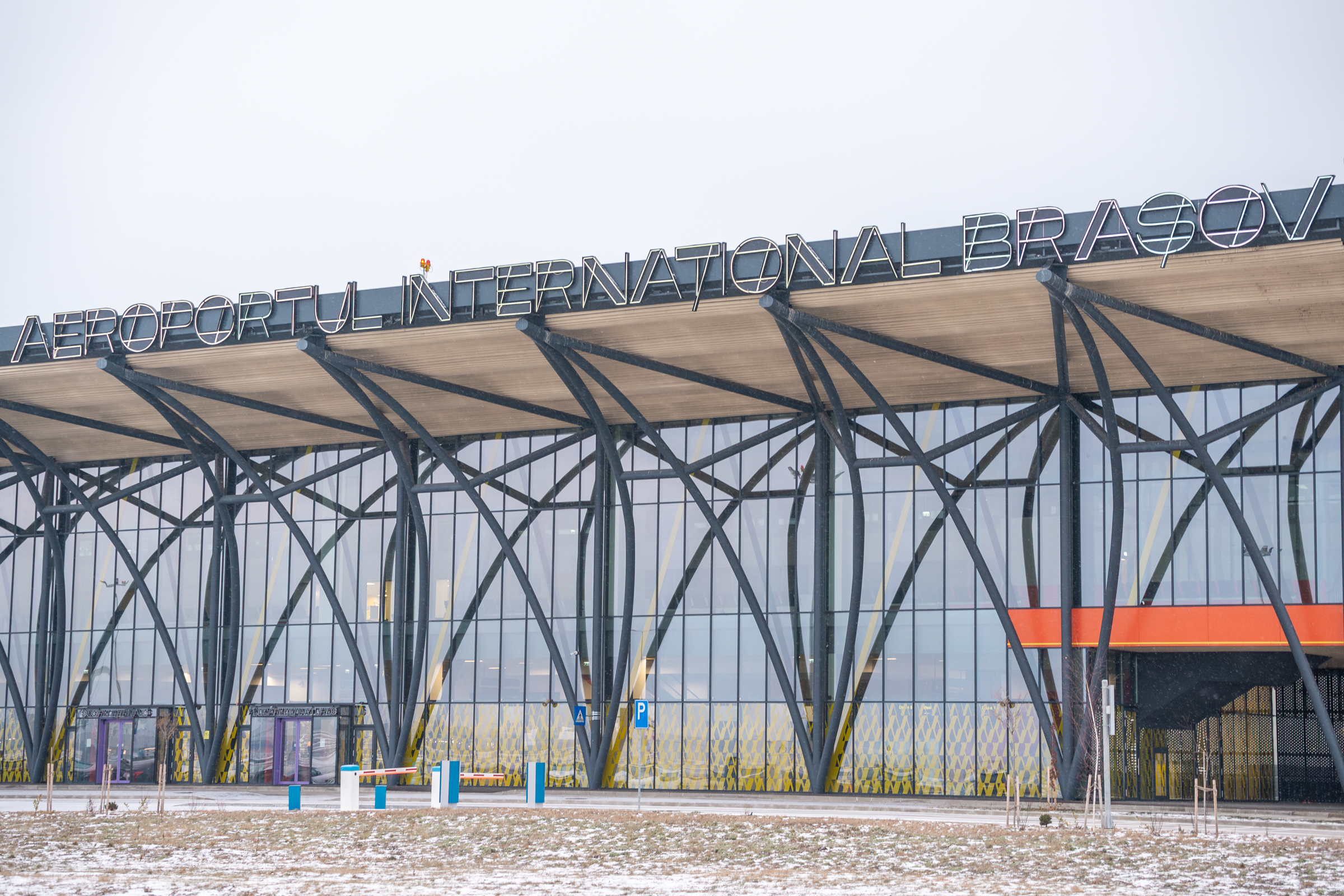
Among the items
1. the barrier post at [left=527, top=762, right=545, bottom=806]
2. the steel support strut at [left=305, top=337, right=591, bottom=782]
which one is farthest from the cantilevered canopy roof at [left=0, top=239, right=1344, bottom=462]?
the barrier post at [left=527, top=762, right=545, bottom=806]

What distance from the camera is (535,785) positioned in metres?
41.4

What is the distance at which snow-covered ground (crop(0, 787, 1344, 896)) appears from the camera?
73.0 ft

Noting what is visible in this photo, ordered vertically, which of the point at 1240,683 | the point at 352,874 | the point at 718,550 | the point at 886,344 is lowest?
the point at 352,874

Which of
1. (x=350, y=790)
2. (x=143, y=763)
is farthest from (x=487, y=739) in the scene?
(x=350, y=790)

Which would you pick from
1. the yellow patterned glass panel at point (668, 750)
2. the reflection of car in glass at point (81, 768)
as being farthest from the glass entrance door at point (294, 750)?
the yellow patterned glass panel at point (668, 750)

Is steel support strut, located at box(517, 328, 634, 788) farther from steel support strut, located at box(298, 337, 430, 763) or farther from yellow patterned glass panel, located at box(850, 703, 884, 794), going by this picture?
yellow patterned glass panel, located at box(850, 703, 884, 794)

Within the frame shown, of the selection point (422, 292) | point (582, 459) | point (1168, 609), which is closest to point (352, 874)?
point (422, 292)

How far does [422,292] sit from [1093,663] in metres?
21.7

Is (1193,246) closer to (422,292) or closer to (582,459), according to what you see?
(422,292)

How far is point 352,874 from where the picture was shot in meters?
24.0

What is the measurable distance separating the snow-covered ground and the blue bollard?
1601 mm

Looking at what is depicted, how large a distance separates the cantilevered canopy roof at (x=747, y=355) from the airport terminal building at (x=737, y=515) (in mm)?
178

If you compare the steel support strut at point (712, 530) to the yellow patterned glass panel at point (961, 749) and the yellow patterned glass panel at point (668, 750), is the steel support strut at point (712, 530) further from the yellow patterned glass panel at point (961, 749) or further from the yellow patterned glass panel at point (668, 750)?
the yellow patterned glass panel at point (961, 749)

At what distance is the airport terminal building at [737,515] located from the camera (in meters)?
40.1
